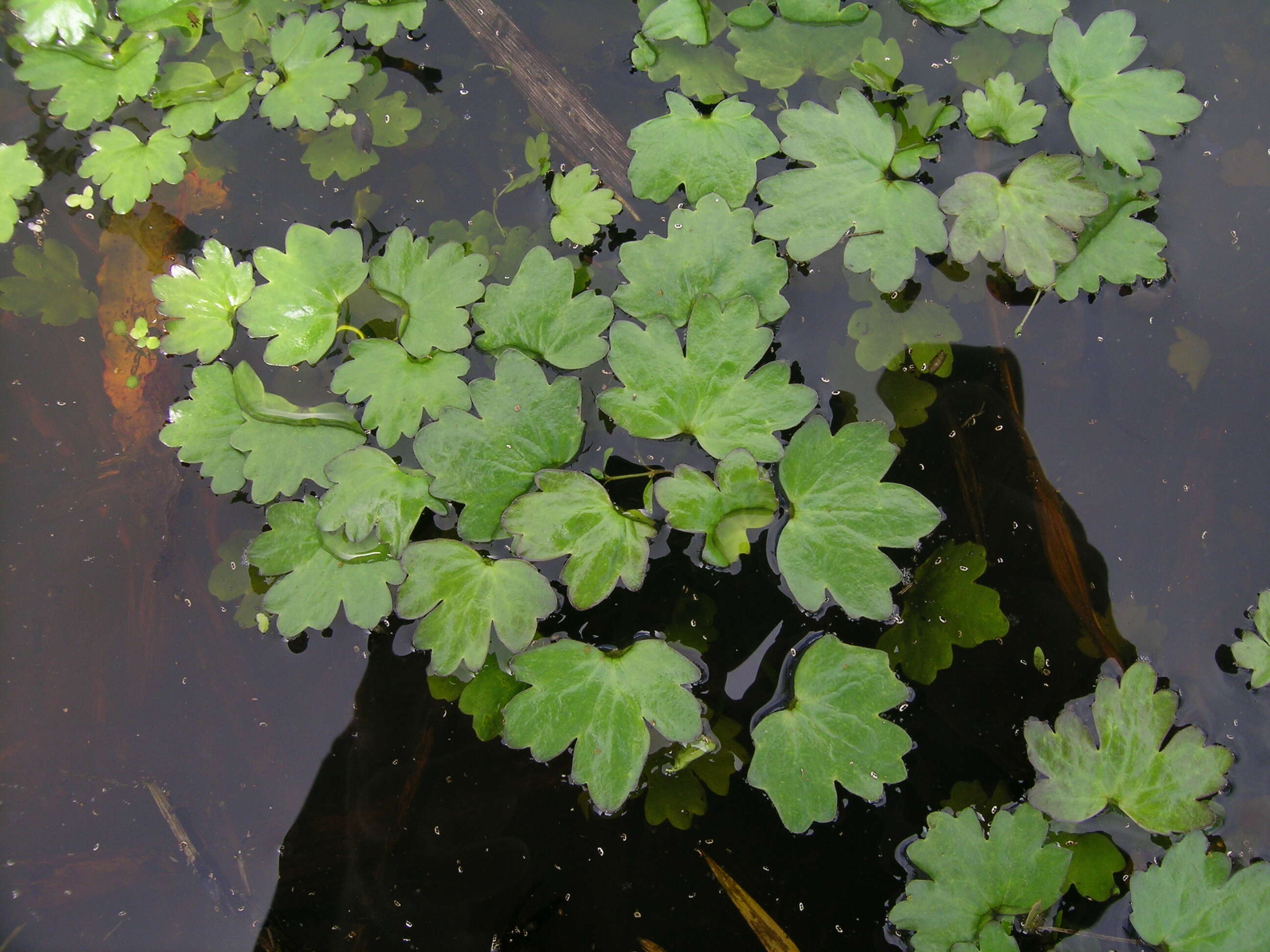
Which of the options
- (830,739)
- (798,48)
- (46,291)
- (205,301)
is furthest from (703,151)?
(46,291)

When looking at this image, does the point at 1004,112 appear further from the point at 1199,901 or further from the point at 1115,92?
the point at 1199,901

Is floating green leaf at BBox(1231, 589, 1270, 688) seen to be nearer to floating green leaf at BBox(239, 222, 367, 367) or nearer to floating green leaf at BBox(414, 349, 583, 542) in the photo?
floating green leaf at BBox(414, 349, 583, 542)

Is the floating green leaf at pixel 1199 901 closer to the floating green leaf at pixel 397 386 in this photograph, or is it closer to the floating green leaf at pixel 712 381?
the floating green leaf at pixel 712 381

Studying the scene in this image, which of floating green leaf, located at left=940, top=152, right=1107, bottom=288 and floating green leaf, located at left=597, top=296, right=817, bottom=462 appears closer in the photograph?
floating green leaf, located at left=597, top=296, right=817, bottom=462

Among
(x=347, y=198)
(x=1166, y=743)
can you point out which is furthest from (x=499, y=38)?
(x=1166, y=743)

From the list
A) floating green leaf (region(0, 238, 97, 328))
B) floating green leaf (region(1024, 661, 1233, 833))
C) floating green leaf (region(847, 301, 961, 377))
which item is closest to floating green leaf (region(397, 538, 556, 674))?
floating green leaf (region(847, 301, 961, 377))
